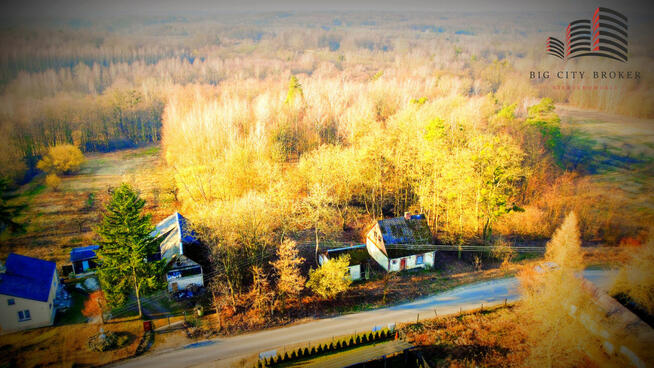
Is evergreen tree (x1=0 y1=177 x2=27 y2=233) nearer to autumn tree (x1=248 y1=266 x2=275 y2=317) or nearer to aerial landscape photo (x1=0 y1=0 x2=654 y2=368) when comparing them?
aerial landscape photo (x1=0 y1=0 x2=654 y2=368)

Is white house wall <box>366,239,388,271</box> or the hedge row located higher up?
white house wall <box>366,239,388,271</box>

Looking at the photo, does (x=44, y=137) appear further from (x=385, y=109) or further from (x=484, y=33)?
(x=484, y=33)

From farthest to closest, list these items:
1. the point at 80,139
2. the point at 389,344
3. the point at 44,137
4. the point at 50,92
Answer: the point at 50,92, the point at 80,139, the point at 44,137, the point at 389,344

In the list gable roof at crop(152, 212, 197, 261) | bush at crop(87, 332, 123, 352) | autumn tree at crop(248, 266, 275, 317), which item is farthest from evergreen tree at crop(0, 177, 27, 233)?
autumn tree at crop(248, 266, 275, 317)

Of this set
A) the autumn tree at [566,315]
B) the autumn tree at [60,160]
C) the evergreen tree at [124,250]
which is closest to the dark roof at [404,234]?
the autumn tree at [566,315]

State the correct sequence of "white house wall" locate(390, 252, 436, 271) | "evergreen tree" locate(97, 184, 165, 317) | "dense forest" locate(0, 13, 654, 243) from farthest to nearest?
"dense forest" locate(0, 13, 654, 243) < "white house wall" locate(390, 252, 436, 271) < "evergreen tree" locate(97, 184, 165, 317)

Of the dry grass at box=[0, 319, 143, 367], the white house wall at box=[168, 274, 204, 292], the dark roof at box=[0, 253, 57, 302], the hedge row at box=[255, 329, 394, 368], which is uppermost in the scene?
the dark roof at box=[0, 253, 57, 302]

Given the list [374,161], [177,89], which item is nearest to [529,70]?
A: [374,161]

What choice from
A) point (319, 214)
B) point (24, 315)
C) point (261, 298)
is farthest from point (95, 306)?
point (319, 214)
